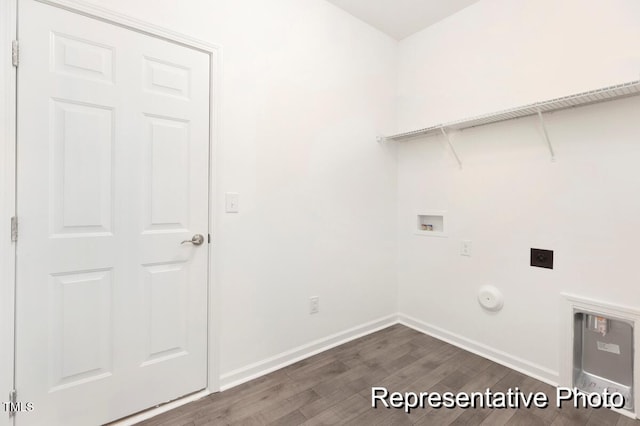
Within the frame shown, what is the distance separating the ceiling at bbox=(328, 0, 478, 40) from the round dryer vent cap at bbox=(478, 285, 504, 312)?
224cm

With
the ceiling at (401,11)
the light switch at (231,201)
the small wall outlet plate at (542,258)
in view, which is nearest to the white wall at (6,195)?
the light switch at (231,201)

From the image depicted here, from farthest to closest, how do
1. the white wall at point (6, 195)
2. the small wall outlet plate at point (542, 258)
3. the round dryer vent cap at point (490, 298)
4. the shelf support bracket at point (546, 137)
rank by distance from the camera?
1. the round dryer vent cap at point (490, 298)
2. the small wall outlet plate at point (542, 258)
3. the shelf support bracket at point (546, 137)
4. the white wall at point (6, 195)

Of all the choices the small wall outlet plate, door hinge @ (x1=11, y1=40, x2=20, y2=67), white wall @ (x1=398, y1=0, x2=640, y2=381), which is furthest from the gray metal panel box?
door hinge @ (x1=11, y1=40, x2=20, y2=67)

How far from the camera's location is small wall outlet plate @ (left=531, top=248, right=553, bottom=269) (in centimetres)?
197

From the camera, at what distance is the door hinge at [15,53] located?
1.31 meters

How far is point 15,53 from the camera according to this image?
51.6 inches

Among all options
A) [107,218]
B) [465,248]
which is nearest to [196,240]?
[107,218]

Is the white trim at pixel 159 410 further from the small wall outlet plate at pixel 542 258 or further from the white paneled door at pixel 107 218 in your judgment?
the small wall outlet plate at pixel 542 258

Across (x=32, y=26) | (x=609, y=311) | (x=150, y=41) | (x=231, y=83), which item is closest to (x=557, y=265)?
(x=609, y=311)

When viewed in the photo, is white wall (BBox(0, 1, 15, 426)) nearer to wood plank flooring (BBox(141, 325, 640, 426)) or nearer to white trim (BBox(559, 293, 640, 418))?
wood plank flooring (BBox(141, 325, 640, 426))

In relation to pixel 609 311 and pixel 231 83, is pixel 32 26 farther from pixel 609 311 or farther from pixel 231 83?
pixel 609 311

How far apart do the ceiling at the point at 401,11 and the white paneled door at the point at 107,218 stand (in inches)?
56.5

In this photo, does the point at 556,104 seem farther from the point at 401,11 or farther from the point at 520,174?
the point at 401,11

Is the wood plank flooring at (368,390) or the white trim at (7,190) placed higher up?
the white trim at (7,190)
